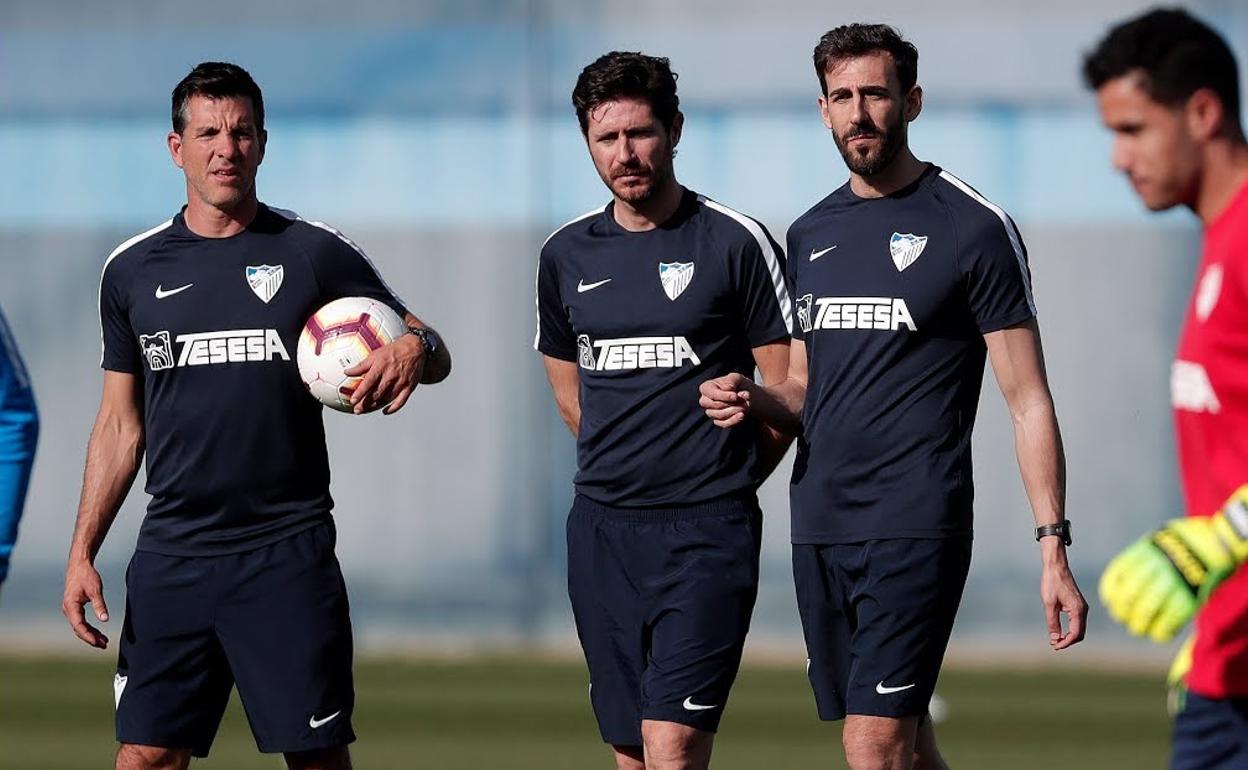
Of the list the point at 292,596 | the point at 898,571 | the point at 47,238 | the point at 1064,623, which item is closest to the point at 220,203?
the point at 292,596

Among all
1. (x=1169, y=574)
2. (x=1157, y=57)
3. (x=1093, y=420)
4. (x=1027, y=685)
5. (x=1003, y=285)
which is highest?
(x=1157, y=57)

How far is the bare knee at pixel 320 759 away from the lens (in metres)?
6.02

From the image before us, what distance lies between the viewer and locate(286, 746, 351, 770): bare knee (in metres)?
6.02

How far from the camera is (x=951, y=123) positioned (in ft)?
49.5

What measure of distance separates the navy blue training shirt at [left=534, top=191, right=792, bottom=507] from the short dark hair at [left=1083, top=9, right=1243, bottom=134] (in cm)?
234

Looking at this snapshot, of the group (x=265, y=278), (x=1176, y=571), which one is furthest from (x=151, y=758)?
(x=1176, y=571)

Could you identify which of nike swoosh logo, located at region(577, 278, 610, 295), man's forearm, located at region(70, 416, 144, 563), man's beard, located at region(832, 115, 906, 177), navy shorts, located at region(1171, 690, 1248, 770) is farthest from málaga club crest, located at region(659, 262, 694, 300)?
navy shorts, located at region(1171, 690, 1248, 770)

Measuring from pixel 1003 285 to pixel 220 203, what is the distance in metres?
2.33

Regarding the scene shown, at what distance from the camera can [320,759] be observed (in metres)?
6.03

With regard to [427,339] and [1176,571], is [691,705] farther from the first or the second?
[1176,571]

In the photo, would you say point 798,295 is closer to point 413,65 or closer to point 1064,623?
point 1064,623

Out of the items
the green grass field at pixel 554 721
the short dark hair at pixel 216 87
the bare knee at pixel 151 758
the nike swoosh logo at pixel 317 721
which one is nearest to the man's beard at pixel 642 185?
the short dark hair at pixel 216 87

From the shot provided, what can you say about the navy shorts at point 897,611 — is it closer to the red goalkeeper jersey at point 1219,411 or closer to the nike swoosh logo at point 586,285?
the nike swoosh logo at point 586,285

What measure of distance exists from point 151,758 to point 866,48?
117 inches
